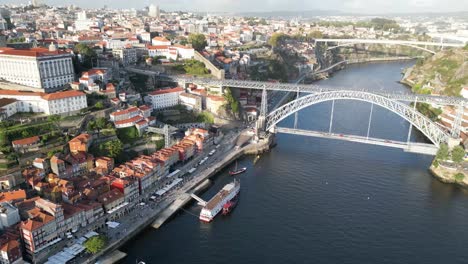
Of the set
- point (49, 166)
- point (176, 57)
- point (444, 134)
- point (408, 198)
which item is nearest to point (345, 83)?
point (176, 57)

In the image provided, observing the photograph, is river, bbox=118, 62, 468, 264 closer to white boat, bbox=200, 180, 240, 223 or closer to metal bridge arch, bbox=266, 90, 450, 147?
white boat, bbox=200, 180, 240, 223

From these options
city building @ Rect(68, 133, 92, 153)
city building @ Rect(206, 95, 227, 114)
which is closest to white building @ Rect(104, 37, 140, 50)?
city building @ Rect(206, 95, 227, 114)

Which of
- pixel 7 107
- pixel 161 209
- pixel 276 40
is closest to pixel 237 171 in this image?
pixel 161 209

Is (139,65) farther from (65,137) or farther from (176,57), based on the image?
(65,137)

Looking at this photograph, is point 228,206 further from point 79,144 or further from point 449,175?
point 449,175

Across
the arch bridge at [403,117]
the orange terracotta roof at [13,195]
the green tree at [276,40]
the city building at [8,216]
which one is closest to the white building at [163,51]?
the arch bridge at [403,117]
